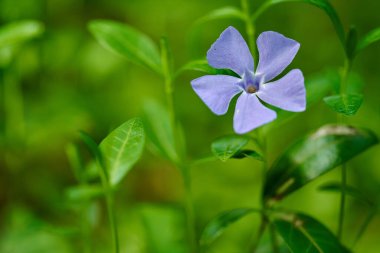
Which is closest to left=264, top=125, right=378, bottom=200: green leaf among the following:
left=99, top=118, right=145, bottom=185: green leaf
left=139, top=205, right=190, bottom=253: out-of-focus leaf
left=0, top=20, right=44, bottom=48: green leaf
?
left=99, top=118, right=145, bottom=185: green leaf

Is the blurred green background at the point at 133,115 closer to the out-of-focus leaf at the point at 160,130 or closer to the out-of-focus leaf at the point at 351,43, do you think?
the out-of-focus leaf at the point at 160,130

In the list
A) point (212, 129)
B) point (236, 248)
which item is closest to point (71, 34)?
point (212, 129)

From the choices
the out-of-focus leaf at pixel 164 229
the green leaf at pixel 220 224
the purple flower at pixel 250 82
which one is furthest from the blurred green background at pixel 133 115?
the purple flower at pixel 250 82

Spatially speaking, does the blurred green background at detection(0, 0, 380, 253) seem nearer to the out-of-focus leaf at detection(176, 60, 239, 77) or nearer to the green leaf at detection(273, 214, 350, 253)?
the green leaf at detection(273, 214, 350, 253)

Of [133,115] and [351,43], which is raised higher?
[351,43]

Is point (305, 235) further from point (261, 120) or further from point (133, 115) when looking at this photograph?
A: point (133, 115)

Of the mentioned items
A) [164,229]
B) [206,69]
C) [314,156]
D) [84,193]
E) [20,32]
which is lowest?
[164,229]

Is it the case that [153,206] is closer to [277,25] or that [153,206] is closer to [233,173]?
[233,173]

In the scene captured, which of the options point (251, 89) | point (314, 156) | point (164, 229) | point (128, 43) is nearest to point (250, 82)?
point (251, 89)

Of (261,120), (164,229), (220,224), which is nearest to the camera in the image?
(261,120)
